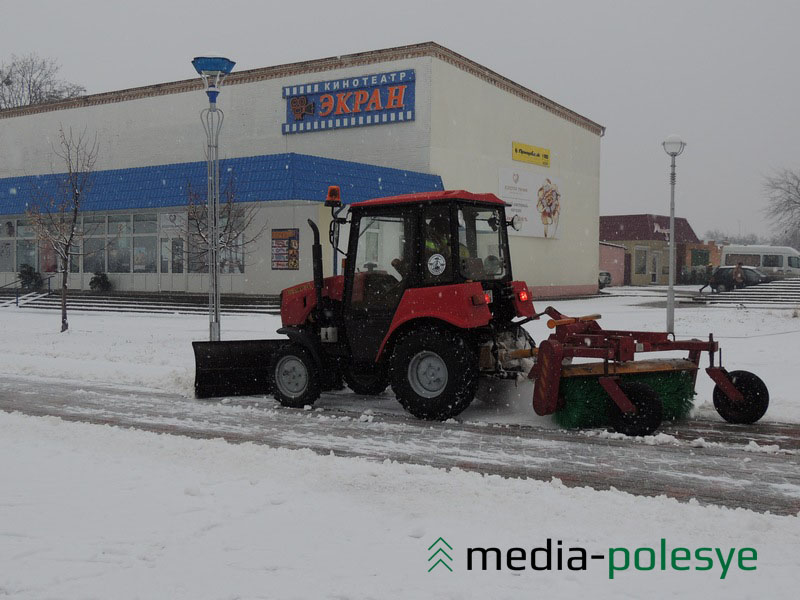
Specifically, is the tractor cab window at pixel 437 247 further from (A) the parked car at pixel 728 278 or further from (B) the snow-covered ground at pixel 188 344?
(A) the parked car at pixel 728 278

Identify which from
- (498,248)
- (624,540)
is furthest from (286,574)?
(498,248)

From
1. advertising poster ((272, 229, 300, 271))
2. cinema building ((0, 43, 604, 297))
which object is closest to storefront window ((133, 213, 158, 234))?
cinema building ((0, 43, 604, 297))

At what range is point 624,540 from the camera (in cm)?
455

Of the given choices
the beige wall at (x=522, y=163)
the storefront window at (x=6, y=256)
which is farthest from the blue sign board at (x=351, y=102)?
the storefront window at (x=6, y=256)

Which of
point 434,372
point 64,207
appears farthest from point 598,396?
point 64,207

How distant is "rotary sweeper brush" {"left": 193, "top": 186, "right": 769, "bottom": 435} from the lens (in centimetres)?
756

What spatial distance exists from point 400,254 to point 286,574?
15.4ft

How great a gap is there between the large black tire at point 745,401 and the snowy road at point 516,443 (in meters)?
0.13

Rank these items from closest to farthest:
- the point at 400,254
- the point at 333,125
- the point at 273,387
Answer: the point at 400,254, the point at 273,387, the point at 333,125

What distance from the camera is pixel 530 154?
112 feet

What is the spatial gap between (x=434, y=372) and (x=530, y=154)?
27246 mm

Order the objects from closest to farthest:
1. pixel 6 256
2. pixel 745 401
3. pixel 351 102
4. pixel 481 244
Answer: pixel 745 401 < pixel 481 244 < pixel 351 102 < pixel 6 256

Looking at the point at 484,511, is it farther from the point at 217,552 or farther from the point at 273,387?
the point at 273,387

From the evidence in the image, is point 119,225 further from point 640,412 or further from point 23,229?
point 640,412
